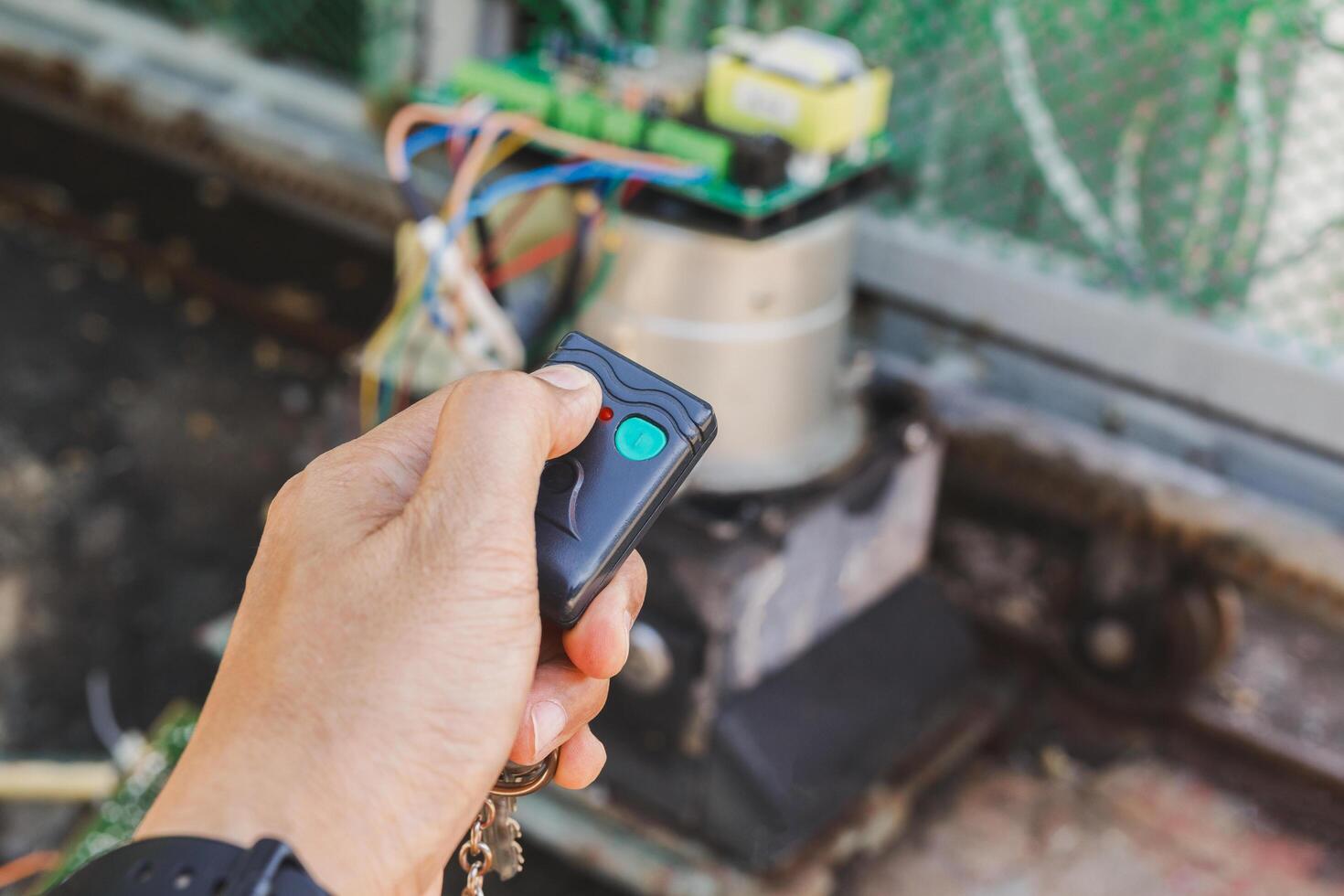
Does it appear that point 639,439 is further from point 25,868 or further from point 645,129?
point 25,868

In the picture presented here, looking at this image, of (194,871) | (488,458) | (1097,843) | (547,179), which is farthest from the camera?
(1097,843)

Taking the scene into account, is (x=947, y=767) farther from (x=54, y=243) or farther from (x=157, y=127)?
(x=54, y=243)

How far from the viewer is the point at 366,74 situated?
259 centimetres

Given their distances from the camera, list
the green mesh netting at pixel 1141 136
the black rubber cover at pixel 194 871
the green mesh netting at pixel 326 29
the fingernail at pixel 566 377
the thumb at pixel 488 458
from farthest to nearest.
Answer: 1. the green mesh netting at pixel 326 29
2. the green mesh netting at pixel 1141 136
3. the fingernail at pixel 566 377
4. the thumb at pixel 488 458
5. the black rubber cover at pixel 194 871

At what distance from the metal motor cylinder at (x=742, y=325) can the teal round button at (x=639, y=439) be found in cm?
66

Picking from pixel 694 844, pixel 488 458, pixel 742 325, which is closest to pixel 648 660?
pixel 694 844

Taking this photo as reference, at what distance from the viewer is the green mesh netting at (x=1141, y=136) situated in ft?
5.77

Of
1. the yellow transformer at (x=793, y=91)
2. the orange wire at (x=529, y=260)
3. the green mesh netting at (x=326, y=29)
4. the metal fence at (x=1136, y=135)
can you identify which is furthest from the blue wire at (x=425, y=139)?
the green mesh netting at (x=326, y=29)

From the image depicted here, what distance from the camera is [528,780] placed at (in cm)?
88

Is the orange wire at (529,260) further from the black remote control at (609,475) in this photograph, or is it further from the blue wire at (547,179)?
the black remote control at (609,475)

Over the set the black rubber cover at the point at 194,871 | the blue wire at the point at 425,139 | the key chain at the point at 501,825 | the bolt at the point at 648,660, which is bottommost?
the bolt at the point at 648,660

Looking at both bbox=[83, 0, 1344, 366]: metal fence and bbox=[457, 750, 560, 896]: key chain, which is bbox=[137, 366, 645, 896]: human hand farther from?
bbox=[83, 0, 1344, 366]: metal fence

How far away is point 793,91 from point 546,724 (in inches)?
35.2

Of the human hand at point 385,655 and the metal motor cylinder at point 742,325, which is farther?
the metal motor cylinder at point 742,325
